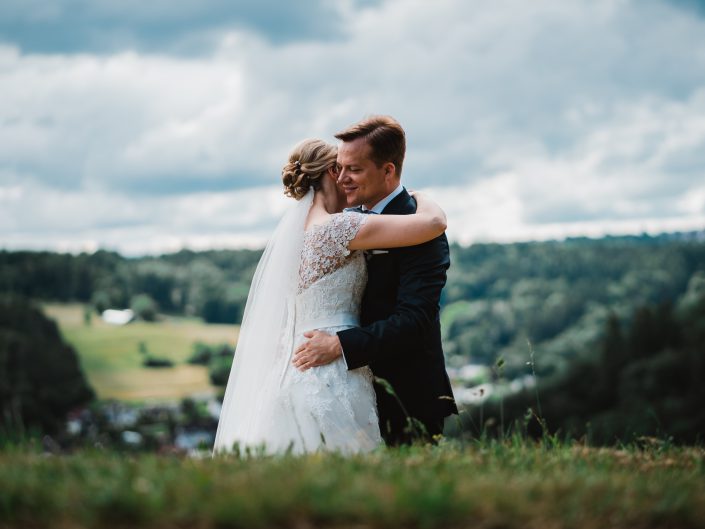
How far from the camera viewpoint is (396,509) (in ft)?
11.5

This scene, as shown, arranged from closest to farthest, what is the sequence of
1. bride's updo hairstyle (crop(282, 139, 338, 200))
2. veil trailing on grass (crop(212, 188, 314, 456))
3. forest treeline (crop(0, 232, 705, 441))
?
1. veil trailing on grass (crop(212, 188, 314, 456))
2. bride's updo hairstyle (crop(282, 139, 338, 200))
3. forest treeline (crop(0, 232, 705, 441))

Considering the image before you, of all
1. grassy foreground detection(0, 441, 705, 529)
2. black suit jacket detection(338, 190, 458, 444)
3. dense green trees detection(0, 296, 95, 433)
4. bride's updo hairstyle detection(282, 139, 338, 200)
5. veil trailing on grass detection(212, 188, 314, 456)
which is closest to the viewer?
grassy foreground detection(0, 441, 705, 529)

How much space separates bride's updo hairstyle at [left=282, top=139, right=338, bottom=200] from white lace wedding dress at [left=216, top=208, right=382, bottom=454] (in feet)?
1.57

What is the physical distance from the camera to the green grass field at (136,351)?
10019 cm

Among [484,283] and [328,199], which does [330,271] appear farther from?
[484,283]

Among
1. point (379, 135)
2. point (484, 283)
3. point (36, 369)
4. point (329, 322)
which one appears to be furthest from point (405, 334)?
point (484, 283)

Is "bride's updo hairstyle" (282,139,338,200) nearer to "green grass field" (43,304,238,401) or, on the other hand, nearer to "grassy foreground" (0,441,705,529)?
"grassy foreground" (0,441,705,529)

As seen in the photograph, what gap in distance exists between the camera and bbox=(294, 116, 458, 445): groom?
6.15m

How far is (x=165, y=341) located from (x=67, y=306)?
19.7 metres

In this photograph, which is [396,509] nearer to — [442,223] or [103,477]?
[103,477]

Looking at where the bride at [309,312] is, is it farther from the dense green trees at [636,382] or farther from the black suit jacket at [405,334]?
the dense green trees at [636,382]

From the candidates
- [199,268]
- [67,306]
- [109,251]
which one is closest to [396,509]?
[67,306]

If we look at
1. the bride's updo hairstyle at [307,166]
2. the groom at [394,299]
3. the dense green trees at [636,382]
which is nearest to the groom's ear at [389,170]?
the groom at [394,299]

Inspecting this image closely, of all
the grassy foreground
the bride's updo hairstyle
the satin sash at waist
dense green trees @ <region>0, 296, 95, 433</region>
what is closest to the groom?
the satin sash at waist
